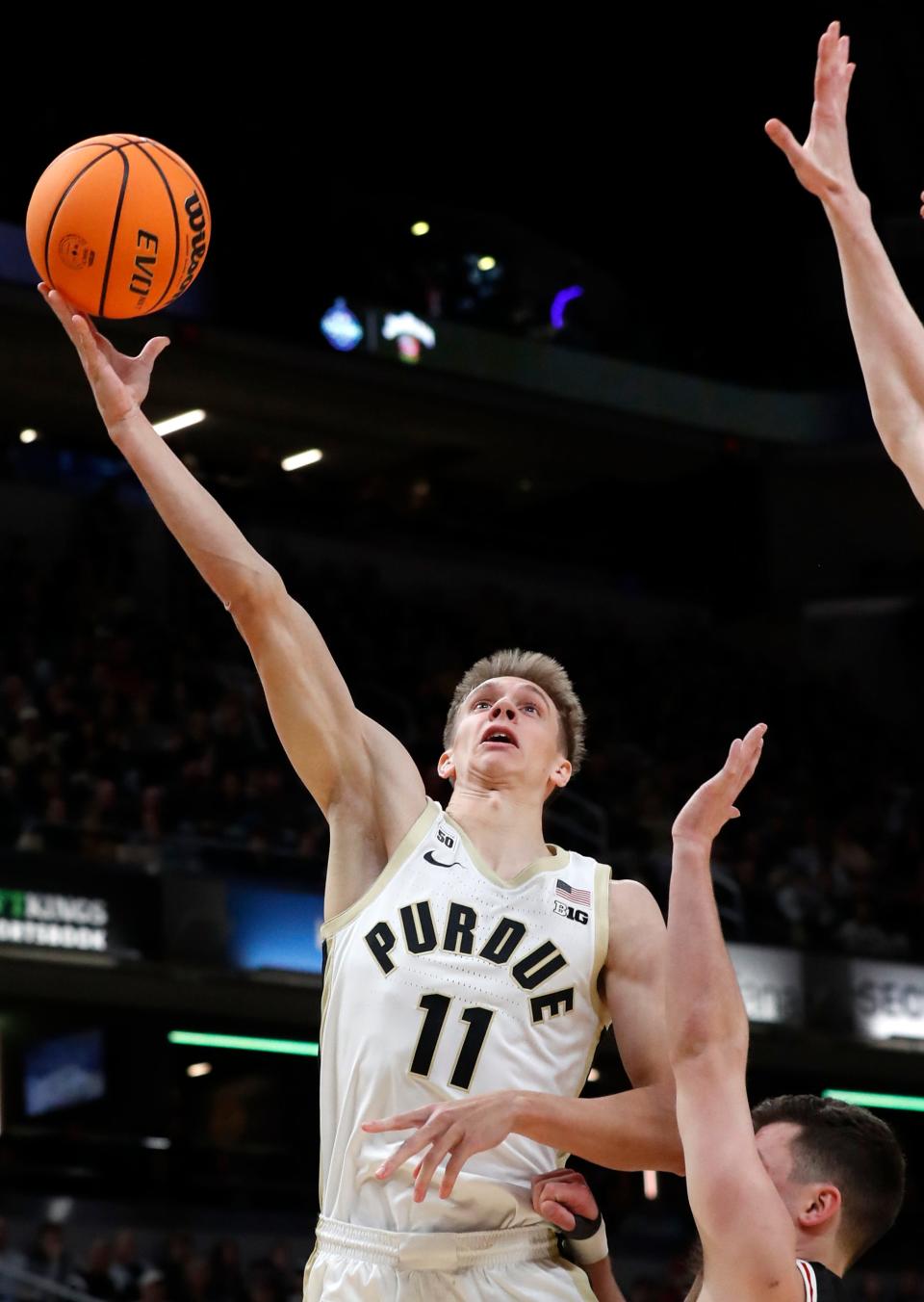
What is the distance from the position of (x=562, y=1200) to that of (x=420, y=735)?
Answer: 16.4 metres

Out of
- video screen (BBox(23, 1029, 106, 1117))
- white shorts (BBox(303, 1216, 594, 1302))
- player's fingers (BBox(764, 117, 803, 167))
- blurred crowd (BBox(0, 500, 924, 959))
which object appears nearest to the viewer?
white shorts (BBox(303, 1216, 594, 1302))

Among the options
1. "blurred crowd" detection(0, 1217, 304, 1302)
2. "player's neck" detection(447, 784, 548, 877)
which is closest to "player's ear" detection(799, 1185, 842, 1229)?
"player's neck" detection(447, 784, 548, 877)

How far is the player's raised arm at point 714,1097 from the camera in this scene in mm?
3004

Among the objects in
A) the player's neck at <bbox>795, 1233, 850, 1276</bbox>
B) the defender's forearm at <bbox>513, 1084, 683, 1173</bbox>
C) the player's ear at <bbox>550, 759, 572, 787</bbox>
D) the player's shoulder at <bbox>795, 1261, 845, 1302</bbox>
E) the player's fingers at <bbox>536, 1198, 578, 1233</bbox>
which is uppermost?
the player's ear at <bbox>550, 759, 572, 787</bbox>

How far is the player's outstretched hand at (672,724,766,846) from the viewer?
3.11 metres

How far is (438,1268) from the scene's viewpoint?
379cm

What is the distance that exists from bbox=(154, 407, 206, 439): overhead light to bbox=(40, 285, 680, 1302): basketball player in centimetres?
1952

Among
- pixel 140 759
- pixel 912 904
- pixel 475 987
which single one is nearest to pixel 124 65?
pixel 140 759

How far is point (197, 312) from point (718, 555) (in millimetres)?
9103

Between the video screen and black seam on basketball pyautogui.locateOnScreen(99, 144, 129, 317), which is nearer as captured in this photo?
black seam on basketball pyautogui.locateOnScreen(99, 144, 129, 317)

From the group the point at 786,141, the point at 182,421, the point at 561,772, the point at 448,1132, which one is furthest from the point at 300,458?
the point at 448,1132

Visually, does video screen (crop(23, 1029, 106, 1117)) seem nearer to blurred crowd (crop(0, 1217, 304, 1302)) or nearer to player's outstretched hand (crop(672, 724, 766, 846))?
blurred crowd (crop(0, 1217, 304, 1302))

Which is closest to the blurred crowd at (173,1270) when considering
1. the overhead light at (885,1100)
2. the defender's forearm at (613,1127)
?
the overhead light at (885,1100)

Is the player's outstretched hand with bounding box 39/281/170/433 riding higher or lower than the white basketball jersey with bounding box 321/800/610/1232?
higher
